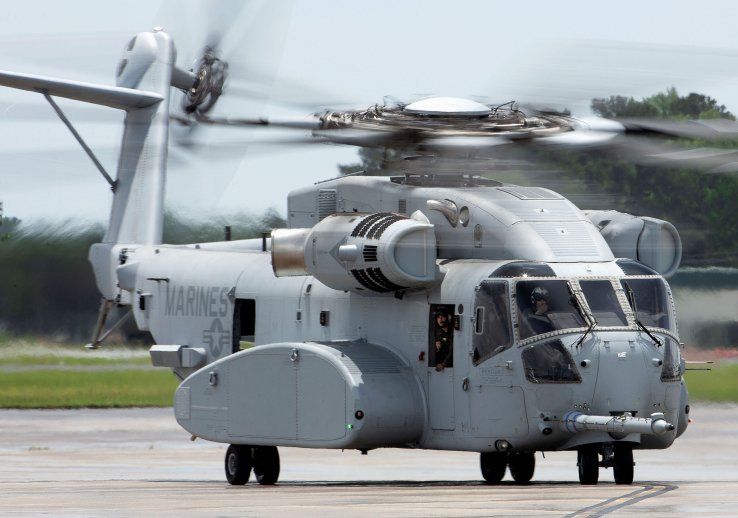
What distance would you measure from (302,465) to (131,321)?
6.96 meters

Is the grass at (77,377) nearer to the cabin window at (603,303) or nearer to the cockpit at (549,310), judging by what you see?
the cockpit at (549,310)

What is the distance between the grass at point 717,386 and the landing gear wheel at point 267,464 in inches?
408

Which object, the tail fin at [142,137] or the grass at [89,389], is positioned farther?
Answer: the grass at [89,389]

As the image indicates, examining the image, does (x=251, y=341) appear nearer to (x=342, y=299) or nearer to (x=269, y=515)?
(x=342, y=299)

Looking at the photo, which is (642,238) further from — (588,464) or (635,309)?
(588,464)

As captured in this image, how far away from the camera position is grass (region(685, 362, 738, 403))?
3089 cm

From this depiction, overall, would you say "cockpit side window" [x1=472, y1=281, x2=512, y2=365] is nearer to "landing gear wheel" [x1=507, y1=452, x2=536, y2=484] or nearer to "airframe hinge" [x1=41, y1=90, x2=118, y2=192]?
"landing gear wheel" [x1=507, y1=452, x2=536, y2=484]

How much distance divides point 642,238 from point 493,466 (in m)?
3.43

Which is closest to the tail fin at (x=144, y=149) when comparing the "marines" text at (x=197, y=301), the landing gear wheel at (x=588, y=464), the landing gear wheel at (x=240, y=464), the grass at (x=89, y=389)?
the "marines" text at (x=197, y=301)

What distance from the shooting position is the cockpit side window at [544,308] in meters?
20.0

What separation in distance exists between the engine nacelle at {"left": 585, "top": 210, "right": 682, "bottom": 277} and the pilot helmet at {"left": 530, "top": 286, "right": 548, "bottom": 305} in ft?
7.52

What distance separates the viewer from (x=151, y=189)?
27469 mm

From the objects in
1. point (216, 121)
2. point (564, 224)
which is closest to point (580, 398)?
point (564, 224)

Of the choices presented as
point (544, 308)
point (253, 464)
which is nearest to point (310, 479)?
point (253, 464)
